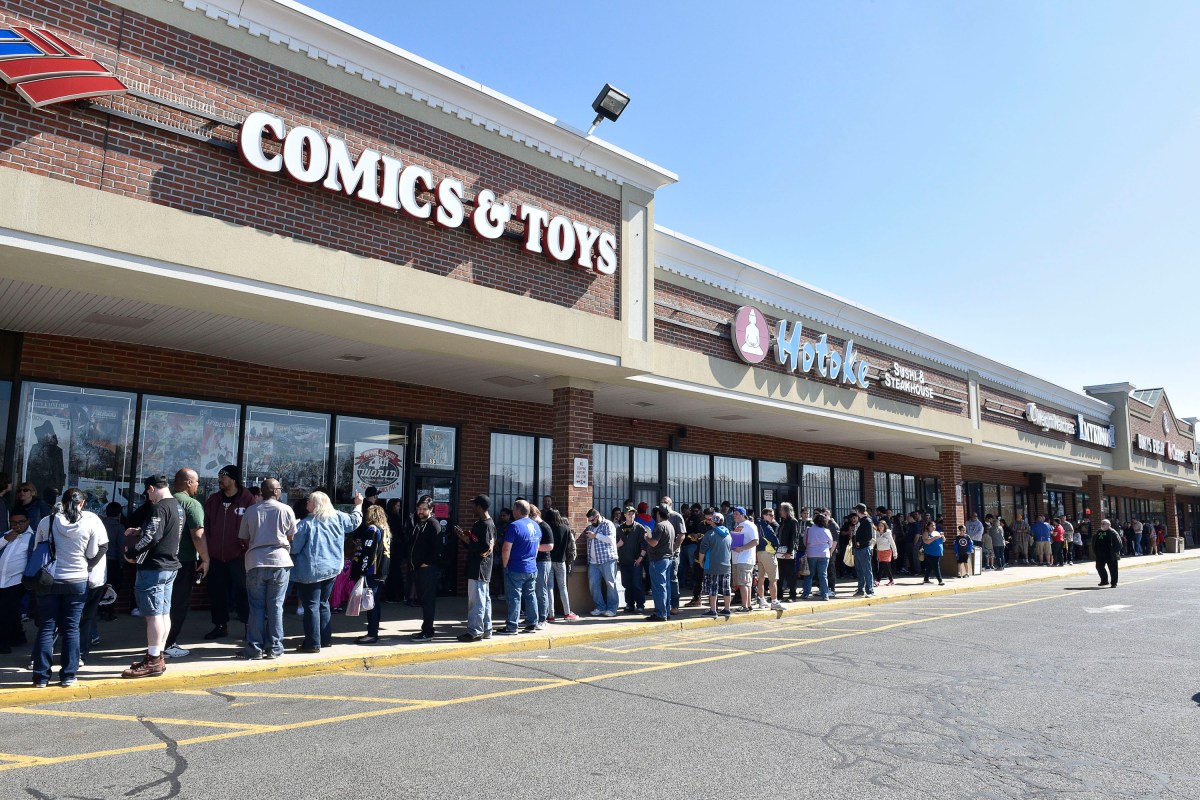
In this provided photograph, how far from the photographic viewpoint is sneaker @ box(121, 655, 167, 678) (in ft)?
25.6

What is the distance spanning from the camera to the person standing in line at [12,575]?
8.16m

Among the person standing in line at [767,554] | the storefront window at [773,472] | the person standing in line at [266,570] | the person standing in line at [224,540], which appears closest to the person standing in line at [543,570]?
the person standing in line at [266,570]

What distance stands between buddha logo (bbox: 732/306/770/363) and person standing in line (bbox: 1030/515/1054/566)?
18.7m

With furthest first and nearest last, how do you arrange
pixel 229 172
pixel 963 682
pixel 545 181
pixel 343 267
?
pixel 545 181 → pixel 343 267 → pixel 229 172 → pixel 963 682

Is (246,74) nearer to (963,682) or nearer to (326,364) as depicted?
(326,364)

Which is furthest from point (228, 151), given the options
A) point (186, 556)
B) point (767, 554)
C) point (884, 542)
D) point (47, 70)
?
point (884, 542)

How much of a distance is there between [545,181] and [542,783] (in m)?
9.34

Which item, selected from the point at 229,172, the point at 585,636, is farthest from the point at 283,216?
the point at 585,636

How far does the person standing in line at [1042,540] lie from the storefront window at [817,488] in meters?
9.91

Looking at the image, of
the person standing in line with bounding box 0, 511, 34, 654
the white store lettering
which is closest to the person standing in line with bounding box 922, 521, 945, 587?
the white store lettering

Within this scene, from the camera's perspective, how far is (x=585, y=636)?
37.6ft

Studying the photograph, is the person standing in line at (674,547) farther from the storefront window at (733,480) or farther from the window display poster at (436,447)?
the storefront window at (733,480)

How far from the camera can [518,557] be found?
11.2 meters

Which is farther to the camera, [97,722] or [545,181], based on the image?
[545,181]
